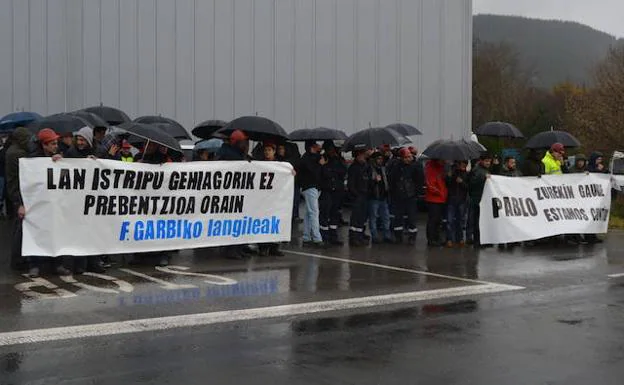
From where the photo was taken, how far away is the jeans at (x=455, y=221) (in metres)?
14.7

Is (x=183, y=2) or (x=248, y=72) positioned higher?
(x=183, y=2)

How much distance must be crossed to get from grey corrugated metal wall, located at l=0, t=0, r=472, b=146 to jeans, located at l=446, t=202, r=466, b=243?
1064cm

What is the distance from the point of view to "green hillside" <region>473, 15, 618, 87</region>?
79.9m

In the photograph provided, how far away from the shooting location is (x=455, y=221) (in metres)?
14.9

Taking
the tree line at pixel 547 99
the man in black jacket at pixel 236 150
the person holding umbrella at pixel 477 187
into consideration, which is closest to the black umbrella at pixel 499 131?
the person holding umbrella at pixel 477 187

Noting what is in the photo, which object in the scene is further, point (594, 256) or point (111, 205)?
point (594, 256)

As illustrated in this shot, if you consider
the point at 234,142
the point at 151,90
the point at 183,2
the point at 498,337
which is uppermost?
the point at 183,2

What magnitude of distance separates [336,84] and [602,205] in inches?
471

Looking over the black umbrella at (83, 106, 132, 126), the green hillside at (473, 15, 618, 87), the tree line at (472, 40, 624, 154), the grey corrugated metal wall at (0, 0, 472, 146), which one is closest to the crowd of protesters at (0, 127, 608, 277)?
the black umbrella at (83, 106, 132, 126)

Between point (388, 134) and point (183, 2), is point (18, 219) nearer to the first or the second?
point (388, 134)

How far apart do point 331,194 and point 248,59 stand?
10789mm

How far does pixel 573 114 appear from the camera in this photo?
3841cm

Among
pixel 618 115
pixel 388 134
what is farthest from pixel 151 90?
pixel 618 115

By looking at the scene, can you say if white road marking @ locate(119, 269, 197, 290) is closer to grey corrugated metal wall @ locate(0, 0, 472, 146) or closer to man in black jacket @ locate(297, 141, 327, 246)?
man in black jacket @ locate(297, 141, 327, 246)
